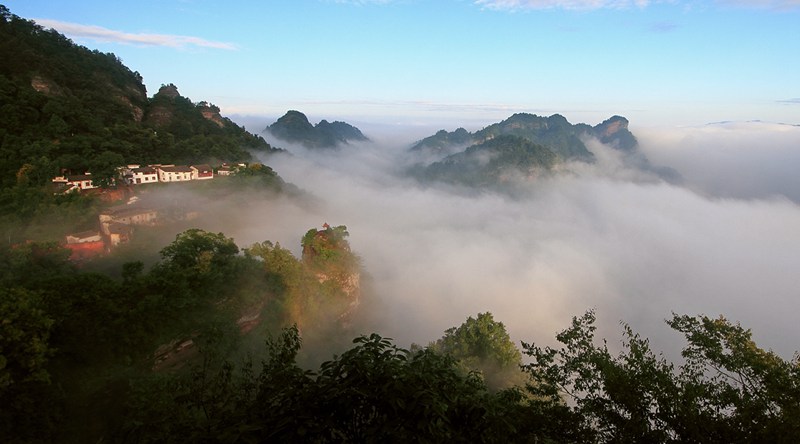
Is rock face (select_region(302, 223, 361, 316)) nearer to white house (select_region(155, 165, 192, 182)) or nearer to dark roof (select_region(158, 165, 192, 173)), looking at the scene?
white house (select_region(155, 165, 192, 182))

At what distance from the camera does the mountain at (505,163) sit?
181375mm

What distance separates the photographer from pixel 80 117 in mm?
53188

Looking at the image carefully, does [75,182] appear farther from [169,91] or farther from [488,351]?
[169,91]

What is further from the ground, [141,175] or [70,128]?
[70,128]

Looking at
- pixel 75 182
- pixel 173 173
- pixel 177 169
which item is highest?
pixel 177 169

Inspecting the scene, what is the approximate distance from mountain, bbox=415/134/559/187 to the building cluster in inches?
5475

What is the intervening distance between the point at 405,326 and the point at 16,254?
4298 cm

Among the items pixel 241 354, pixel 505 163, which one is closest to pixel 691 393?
pixel 241 354

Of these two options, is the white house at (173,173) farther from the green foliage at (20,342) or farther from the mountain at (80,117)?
the green foliage at (20,342)

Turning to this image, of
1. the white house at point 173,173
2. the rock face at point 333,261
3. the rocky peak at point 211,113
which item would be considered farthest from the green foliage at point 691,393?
the rocky peak at point 211,113

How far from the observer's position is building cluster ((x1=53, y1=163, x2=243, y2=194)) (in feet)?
138

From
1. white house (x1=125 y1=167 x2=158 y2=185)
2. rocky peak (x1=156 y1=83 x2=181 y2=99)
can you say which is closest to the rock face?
white house (x1=125 y1=167 x2=158 y2=185)

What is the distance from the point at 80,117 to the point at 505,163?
519 feet

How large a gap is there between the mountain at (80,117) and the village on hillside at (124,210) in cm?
215
